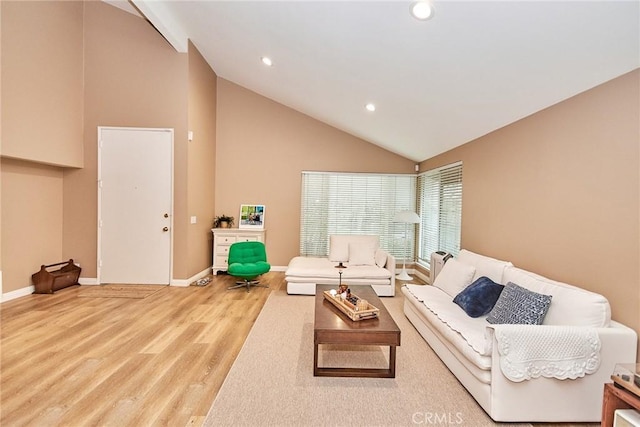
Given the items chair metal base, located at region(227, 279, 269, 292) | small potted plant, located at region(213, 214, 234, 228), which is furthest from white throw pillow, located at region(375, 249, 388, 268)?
small potted plant, located at region(213, 214, 234, 228)

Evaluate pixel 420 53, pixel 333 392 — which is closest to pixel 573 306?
pixel 333 392

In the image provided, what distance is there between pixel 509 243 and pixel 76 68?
6526 mm

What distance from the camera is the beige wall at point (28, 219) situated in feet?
13.6

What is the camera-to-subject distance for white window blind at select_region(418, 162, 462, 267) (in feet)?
16.0

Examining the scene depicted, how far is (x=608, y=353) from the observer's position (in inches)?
80.0

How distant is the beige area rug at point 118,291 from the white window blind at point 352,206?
2.85 meters

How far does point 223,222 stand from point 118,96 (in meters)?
→ 2.68

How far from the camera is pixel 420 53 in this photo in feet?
9.48

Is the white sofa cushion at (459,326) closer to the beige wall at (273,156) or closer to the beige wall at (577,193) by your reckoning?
the beige wall at (577,193)

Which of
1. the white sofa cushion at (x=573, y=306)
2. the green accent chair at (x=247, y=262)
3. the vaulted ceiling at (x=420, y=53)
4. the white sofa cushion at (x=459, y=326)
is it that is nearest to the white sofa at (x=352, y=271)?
the green accent chair at (x=247, y=262)

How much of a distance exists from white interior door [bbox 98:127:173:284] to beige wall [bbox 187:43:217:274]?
362 millimetres

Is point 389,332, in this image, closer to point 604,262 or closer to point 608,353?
point 608,353

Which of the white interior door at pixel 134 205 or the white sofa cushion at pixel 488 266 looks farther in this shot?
the white interior door at pixel 134 205

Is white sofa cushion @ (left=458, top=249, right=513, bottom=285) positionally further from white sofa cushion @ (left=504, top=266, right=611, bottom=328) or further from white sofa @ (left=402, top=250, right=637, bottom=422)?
white sofa @ (left=402, top=250, right=637, bottom=422)
